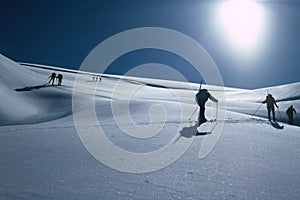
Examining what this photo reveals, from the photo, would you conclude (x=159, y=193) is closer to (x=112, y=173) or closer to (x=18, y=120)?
(x=112, y=173)

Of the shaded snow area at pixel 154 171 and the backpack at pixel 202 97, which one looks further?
the backpack at pixel 202 97

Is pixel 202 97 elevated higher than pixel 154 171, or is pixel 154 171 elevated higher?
pixel 202 97

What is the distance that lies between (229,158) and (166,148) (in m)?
1.30

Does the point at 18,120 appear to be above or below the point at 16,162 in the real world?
above

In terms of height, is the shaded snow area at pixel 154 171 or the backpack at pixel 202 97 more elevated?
the backpack at pixel 202 97

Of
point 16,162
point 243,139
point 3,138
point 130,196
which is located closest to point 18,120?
point 3,138

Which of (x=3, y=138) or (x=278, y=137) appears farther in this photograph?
(x=278, y=137)

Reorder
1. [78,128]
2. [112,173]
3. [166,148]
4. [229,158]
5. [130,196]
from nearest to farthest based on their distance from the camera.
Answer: [130,196]
[112,173]
[229,158]
[166,148]
[78,128]

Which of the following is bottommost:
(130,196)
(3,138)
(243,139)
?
(130,196)

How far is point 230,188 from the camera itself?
3576 mm

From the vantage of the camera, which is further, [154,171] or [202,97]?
[202,97]

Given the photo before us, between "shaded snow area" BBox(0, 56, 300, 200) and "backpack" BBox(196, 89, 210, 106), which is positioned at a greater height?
"backpack" BBox(196, 89, 210, 106)

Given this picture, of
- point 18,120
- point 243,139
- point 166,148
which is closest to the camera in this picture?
point 166,148

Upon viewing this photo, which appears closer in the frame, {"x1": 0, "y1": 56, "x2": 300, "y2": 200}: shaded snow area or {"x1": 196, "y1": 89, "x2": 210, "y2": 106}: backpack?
{"x1": 0, "y1": 56, "x2": 300, "y2": 200}: shaded snow area
